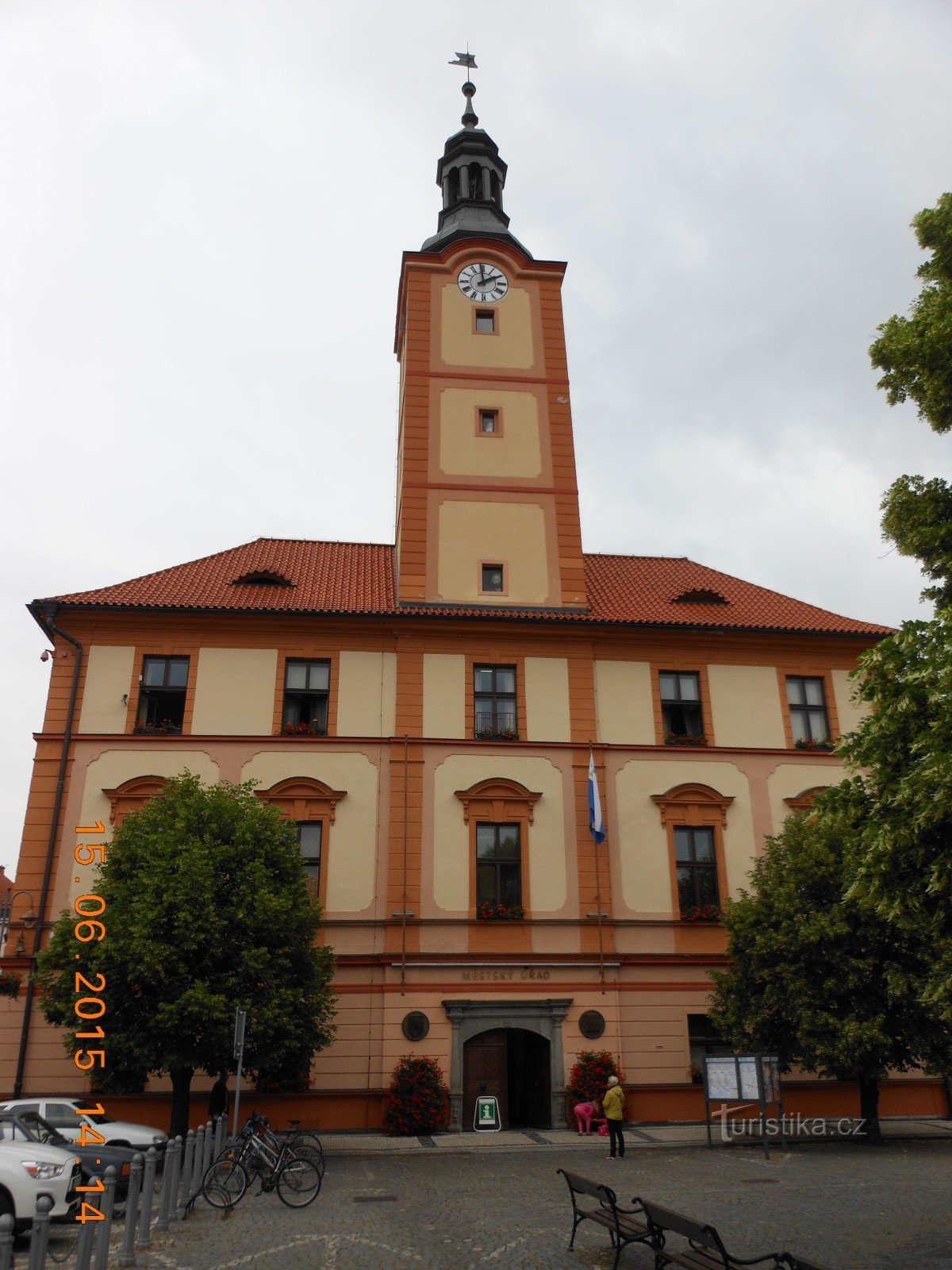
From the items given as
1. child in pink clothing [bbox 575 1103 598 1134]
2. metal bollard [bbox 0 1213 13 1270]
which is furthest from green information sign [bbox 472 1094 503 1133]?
metal bollard [bbox 0 1213 13 1270]

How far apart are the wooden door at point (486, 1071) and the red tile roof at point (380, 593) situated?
417 inches

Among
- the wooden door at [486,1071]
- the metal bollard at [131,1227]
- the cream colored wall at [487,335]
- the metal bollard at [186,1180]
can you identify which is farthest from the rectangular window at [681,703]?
the metal bollard at [131,1227]

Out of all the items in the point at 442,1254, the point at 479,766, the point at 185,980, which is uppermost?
the point at 479,766

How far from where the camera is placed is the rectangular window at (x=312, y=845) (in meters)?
24.5

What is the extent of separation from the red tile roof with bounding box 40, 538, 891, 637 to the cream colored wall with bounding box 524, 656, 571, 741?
126cm

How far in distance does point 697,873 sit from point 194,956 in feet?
42.1

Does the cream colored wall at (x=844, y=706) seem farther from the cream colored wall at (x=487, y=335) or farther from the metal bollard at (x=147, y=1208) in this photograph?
the metal bollard at (x=147, y=1208)

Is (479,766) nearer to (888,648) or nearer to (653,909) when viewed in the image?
(653,909)

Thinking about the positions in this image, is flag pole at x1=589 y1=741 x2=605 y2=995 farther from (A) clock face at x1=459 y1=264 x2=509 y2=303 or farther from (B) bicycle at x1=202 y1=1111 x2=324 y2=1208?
(A) clock face at x1=459 y1=264 x2=509 y2=303

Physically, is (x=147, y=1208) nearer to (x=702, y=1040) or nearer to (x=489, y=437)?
(x=702, y=1040)

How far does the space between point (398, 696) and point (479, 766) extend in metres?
2.78

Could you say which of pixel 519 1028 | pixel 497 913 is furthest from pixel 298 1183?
pixel 497 913

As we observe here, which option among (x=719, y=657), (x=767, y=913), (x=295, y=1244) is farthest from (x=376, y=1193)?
(x=719, y=657)

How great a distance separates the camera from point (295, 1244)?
1192cm
